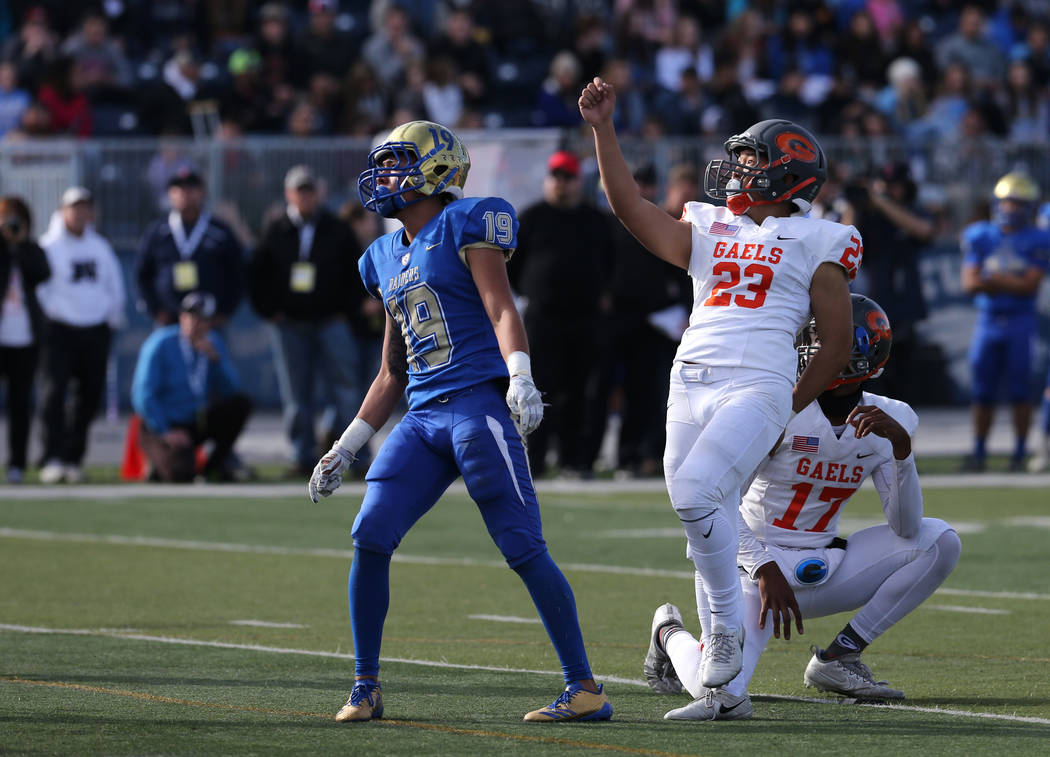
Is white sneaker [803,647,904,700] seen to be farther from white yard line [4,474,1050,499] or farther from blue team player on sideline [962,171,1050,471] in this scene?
blue team player on sideline [962,171,1050,471]

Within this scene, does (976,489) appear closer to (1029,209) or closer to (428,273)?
(1029,209)

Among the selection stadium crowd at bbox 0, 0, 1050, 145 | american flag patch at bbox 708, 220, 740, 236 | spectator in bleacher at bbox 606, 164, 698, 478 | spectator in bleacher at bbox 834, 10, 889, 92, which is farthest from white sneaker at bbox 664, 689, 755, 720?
spectator in bleacher at bbox 834, 10, 889, 92

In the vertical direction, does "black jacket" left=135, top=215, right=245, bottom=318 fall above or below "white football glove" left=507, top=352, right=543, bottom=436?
above

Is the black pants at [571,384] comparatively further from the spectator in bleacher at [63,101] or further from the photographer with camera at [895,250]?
the spectator in bleacher at [63,101]

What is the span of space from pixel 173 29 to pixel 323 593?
14.5m

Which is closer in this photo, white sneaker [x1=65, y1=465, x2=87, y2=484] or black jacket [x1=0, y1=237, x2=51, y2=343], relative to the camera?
black jacket [x1=0, y1=237, x2=51, y2=343]

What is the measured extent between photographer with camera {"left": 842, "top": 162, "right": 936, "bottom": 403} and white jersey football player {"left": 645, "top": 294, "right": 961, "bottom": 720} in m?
8.13

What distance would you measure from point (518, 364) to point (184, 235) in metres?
9.93

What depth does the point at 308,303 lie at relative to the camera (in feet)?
50.2

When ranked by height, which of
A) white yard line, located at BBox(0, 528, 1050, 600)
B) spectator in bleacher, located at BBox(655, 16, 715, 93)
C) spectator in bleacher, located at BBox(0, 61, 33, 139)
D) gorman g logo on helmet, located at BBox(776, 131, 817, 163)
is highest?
spectator in bleacher, located at BBox(655, 16, 715, 93)

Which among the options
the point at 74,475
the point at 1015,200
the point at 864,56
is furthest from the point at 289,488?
the point at 864,56

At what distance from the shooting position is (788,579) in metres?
6.45

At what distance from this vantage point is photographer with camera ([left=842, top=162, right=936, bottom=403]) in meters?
15.0

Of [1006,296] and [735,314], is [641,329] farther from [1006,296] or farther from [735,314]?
[735,314]
